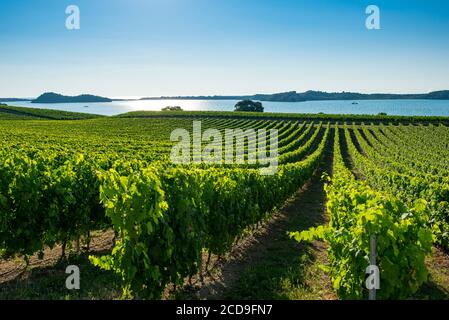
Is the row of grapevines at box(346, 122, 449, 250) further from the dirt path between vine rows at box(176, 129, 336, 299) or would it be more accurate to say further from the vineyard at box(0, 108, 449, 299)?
the dirt path between vine rows at box(176, 129, 336, 299)

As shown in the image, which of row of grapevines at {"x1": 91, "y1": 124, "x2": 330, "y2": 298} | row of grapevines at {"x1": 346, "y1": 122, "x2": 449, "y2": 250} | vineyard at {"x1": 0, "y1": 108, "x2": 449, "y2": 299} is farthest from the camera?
row of grapevines at {"x1": 346, "y1": 122, "x2": 449, "y2": 250}

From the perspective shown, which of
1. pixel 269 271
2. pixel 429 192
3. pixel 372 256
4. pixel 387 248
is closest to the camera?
pixel 372 256

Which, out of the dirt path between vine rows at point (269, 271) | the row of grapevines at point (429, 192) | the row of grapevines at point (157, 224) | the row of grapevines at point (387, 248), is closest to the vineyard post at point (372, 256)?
the row of grapevines at point (387, 248)

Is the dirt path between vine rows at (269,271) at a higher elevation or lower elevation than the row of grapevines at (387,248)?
lower

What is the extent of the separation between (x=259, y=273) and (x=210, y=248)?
4.89 feet

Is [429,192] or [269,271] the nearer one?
[269,271]

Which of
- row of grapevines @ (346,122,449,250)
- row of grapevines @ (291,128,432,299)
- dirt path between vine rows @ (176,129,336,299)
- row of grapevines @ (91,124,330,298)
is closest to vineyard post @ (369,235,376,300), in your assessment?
row of grapevines @ (291,128,432,299)

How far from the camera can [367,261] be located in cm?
639

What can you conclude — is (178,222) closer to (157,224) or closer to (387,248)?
(157,224)

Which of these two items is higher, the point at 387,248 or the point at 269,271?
the point at 387,248

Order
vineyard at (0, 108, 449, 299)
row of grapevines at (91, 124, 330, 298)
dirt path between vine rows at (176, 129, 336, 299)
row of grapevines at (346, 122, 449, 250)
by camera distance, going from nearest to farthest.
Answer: vineyard at (0, 108, 449, 299)
row of grapevines at (91, 124, 330, 298)
dirt path between vine rows at (176, 129, 336, 299)
row of grapevines at (346, 122, 449, 250)

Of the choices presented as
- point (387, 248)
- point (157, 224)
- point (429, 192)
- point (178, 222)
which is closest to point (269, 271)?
point (178, 222)

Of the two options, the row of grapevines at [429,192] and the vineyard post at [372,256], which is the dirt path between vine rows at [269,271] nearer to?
the vineyard post at [372,256]
